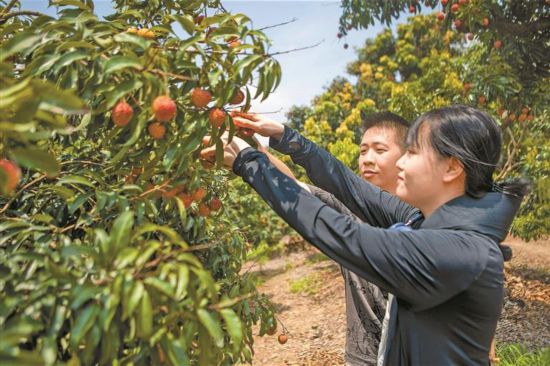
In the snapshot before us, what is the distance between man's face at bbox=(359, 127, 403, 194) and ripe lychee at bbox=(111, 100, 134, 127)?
132 centimetres

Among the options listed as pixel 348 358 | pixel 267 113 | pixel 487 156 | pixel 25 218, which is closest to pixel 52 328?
pixel 25 218

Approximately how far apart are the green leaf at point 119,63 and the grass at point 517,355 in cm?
379

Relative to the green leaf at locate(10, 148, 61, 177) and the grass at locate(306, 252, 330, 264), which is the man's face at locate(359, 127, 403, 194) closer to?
the green leaf at locate(10, 148, 61, 177)

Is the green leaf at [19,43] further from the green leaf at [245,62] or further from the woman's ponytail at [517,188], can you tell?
the woman's ponytail at [517,188]

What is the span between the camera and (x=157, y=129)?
1131mm

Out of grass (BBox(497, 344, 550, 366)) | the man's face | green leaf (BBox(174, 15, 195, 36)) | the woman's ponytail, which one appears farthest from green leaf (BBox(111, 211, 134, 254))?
grass (BBox(497, 344, 550, 366))

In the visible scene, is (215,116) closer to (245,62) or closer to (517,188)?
(245,62)

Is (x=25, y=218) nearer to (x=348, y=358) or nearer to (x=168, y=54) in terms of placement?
(x=168, y=54)

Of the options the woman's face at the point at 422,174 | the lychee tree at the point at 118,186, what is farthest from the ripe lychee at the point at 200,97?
the woman's face at the point at 422,174

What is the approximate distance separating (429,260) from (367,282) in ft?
2.95

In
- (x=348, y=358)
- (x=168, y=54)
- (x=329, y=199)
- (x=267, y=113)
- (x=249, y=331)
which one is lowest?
(x=348, y=358)

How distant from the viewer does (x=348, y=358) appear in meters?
2.09

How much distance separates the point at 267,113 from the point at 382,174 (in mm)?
794

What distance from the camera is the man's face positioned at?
2.15 m
